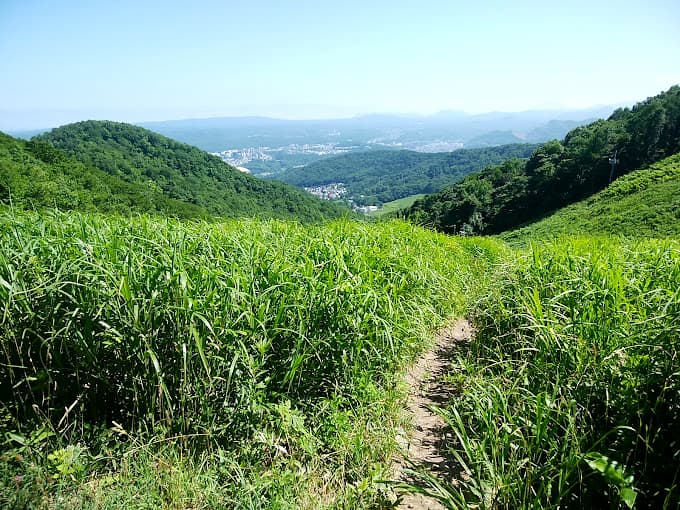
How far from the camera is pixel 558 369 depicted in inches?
92.0

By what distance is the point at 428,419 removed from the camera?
269 centimetres

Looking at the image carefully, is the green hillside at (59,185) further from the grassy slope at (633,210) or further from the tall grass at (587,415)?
the grassy slope at (633,210)

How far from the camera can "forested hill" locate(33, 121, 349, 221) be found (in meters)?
58.1

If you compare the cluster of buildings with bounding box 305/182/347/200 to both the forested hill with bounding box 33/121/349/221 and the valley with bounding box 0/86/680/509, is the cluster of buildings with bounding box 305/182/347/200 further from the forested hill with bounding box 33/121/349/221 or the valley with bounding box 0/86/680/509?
the valley with bounding box 0/86/680/509

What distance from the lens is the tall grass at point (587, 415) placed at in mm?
1661

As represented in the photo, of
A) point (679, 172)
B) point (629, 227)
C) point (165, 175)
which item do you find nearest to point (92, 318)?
point (629, 227)

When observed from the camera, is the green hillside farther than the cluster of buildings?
No

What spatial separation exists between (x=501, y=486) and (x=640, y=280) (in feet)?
7.40

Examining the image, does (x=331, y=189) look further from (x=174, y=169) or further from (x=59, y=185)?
(x=59, y=185)

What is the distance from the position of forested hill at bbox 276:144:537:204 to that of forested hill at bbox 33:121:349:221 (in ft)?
166

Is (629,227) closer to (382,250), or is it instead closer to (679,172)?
(679,172)

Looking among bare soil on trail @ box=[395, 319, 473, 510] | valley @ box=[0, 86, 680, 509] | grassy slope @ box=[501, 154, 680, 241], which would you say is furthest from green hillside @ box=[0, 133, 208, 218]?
grassy slope @ box=[501, 154, 680, 241]

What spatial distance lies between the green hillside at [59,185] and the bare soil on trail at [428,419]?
1827 centimetres

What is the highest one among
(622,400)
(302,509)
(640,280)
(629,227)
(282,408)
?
(640,280)
